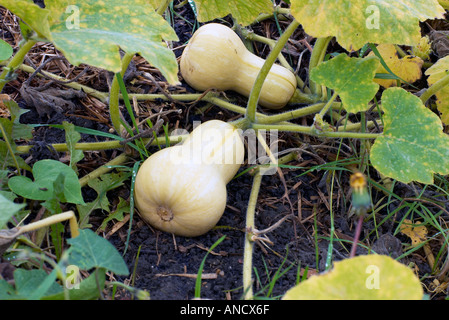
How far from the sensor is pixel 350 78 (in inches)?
60.9

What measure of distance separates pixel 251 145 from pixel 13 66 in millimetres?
905

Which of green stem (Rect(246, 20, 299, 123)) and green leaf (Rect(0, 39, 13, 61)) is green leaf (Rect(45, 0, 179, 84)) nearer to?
green leaf (Rect(0, 39, 13, 61))

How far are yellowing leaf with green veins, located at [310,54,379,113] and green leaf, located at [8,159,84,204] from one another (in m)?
0.80

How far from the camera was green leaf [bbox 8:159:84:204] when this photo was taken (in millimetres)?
1363

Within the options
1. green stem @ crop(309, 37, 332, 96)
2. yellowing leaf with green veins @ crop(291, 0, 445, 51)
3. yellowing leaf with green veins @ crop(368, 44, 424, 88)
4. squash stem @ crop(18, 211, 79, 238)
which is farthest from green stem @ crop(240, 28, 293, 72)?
squash stem @ crop(18, 211, 79, 238)

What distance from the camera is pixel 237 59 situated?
200 cm

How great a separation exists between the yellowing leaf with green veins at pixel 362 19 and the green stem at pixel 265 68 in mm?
79

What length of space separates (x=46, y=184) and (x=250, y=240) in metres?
0.63

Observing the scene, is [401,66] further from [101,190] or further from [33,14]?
[33,14]

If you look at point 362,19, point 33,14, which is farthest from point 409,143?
point 33,14

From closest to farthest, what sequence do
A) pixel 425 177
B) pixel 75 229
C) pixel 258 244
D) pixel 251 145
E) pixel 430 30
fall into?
pixel 75 229 < pixel 425 177 < pixel 258 244 < pixel 251 145 < pixel 430 30

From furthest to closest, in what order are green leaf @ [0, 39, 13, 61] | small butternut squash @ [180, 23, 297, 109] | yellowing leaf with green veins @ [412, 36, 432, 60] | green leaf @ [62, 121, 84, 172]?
yellowing leaf with green veins @ [412, 36, 432, 60] → small butternut squash @ [180, 23, 297, 109] → green leaf @ [62, 121, 84, 172] → green leaf @ [0, 39, 13, 61]

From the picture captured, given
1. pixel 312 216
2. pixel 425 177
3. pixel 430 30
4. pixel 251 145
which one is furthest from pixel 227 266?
pixel 430 30
